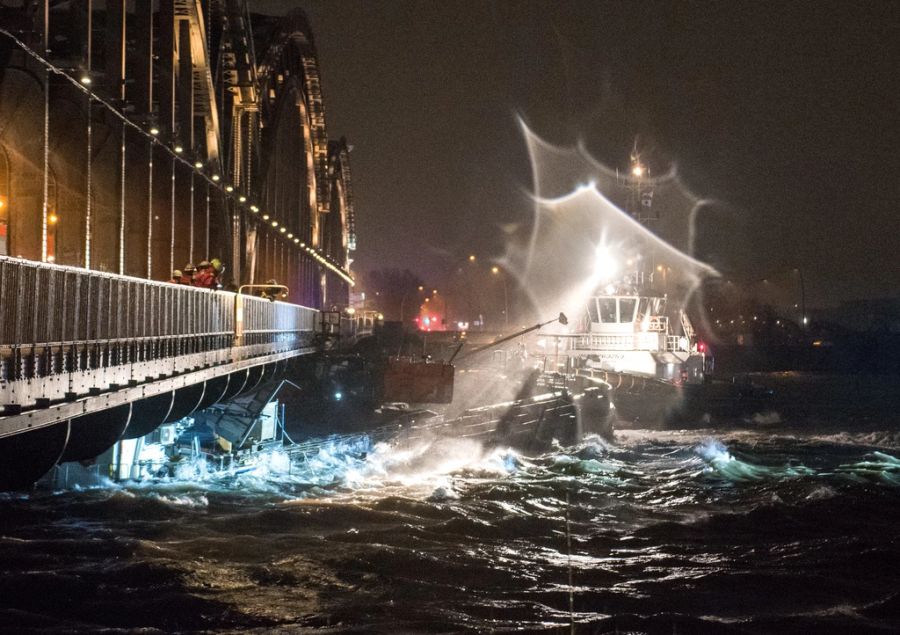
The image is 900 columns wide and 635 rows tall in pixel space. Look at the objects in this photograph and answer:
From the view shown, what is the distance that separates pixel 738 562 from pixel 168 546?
11.7m

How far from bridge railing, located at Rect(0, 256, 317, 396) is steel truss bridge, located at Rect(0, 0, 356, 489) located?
0.03 meters

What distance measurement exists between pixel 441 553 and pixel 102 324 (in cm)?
893

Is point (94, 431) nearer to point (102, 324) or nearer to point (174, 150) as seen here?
point (102, 324)

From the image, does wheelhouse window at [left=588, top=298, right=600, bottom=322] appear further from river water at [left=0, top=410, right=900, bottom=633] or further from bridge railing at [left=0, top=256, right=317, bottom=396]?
bridge railing at [left=0, top=256, right=317, bottom=396]

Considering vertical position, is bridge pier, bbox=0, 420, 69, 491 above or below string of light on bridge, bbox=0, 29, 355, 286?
below

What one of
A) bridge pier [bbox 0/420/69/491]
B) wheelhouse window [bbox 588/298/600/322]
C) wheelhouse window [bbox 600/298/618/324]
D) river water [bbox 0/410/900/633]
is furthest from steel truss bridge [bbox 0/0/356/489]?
wheelhouse window [bbox 600/298/618/324]

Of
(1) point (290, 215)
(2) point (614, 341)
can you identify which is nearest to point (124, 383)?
(1) point (290, 215)

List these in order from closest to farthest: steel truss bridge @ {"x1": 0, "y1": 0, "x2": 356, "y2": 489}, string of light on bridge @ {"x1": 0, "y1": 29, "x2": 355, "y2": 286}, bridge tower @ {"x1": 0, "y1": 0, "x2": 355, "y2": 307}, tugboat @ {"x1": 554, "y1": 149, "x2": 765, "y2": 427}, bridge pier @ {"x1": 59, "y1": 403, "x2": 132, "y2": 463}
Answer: steel truss bridge @ {"x1": 0, "y1": 0, "x2": 356, "y2": 489}, bridge pier @ {"x1": 59, "y1": 403, "x2": 132, "y2": 463}, string of light on bridge @ {"x1": 0, "y1": 29, "x2": 355, "y2": 286}, bridge tower @ {"x1": 0, "y1": 0, "x2": 355, "y2": 307}, tugboat @ {"x1": 554, "y1": 149, "x2": 765, "y2": 427}

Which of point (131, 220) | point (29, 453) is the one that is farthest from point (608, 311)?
point (29, 453)

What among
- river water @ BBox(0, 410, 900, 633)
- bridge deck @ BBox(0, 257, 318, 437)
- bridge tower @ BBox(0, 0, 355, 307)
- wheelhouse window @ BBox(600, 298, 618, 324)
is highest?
bridge tower @ BBox(0, 0, 355, 307)

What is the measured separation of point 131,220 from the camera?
28500 mm

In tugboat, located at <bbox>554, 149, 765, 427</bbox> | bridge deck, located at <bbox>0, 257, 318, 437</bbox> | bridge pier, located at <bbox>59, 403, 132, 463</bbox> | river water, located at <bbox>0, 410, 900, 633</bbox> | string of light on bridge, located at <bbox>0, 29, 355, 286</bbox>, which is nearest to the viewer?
bridge deck, located at <bbox>0, 257, 318, 437</bbox>

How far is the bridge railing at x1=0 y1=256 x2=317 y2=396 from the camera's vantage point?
9969 mm

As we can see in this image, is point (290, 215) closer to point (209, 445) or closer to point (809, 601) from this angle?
point (209, 445)
